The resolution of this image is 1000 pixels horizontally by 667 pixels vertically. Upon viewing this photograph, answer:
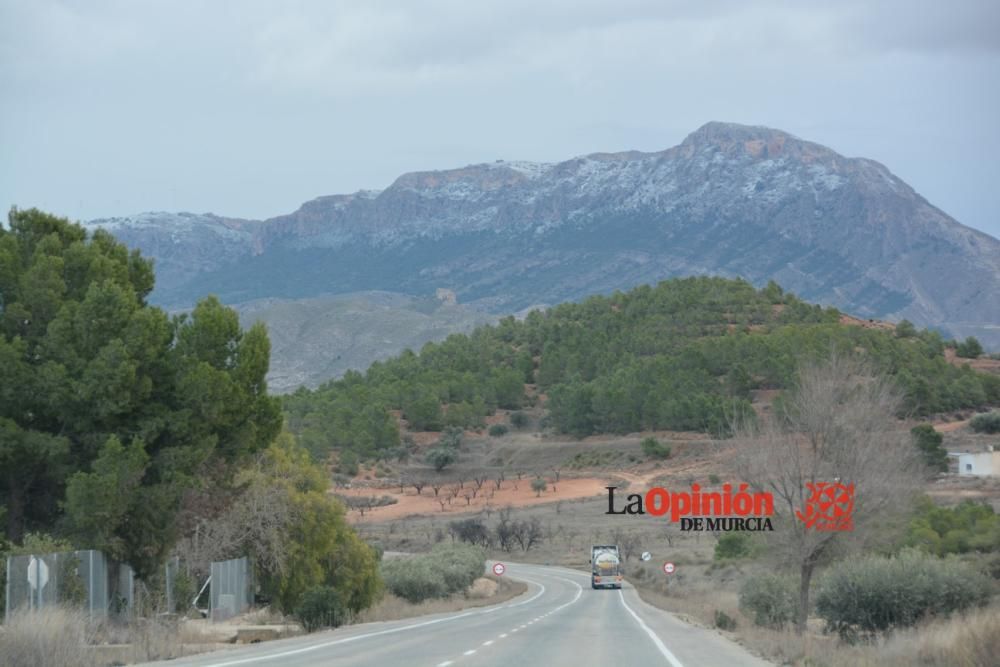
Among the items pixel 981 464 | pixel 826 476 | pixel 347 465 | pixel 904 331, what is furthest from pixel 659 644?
pixel 904 331

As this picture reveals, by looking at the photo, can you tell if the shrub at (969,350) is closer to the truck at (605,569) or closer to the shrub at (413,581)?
the truck at (605,569)

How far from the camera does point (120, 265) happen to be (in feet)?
98.6

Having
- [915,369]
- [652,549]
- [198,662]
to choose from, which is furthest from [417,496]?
[198,662]

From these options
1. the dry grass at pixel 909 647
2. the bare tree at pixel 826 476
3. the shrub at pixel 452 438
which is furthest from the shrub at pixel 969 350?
the dry grass at pixel 909 647

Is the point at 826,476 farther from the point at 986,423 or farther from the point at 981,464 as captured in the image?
the point at 986,423

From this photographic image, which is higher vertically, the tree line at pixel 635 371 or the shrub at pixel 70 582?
the tree line at pixel 635 371

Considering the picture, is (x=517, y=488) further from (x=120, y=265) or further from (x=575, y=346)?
(x=120, y=265)

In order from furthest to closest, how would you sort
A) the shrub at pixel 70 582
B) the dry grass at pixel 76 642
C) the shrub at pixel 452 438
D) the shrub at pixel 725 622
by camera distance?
1. the shrub at pixel 452 438
2. the shrub at pixel 725 622
3. the shrub at pixel 70 582
4. the dry grass at pixel 76 642

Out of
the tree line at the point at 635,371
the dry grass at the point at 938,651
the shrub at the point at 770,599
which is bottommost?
the shrub at the point at 770,599

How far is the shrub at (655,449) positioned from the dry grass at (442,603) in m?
31.5

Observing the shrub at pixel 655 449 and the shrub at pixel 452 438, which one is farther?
the shrub at pixel 452 438

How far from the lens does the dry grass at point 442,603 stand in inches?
1505

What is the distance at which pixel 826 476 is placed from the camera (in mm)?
32312

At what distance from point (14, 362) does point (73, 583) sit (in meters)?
5.62
